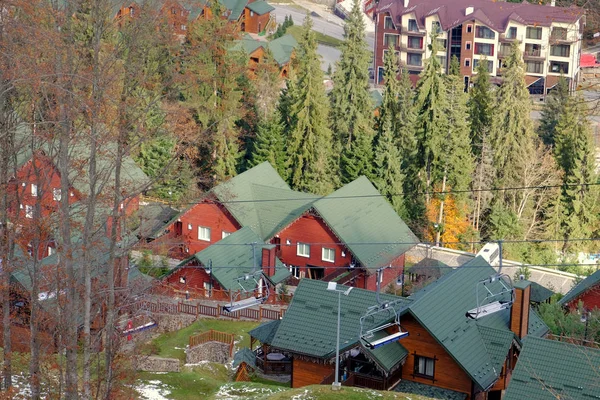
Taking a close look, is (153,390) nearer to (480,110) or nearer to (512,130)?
(512,130)

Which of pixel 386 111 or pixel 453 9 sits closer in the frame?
pixel 386 111

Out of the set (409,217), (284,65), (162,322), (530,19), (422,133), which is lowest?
(162,322)

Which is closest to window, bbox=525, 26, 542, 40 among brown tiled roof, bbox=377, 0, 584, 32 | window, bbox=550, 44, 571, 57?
brown tiled roof, bbox=377, 0, 584, 32

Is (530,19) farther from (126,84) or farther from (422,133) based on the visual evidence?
(126,84)

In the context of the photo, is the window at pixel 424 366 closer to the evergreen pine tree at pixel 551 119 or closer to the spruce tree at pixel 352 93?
the spruce tree at pixel 352 93

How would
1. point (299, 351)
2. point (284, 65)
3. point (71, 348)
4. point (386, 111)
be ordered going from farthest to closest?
point (284, 65)
point (386, 111)
point (299, 351)
point (71, 348)

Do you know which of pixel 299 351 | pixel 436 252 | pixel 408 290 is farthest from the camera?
pixel 436 252

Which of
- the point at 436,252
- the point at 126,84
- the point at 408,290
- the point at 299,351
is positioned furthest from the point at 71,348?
the point at 436,252
